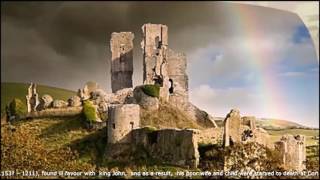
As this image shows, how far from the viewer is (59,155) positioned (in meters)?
13.4

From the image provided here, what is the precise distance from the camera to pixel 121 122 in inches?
581

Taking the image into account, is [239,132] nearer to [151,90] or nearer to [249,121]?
[249,121]

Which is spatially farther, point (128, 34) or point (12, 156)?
point (128, 34)

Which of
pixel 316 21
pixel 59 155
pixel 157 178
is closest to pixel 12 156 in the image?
pixel 59 155

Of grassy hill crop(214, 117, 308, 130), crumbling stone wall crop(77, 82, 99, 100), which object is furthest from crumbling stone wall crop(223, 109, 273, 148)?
crumbling stone wall crop(77, 82, 99, 100)

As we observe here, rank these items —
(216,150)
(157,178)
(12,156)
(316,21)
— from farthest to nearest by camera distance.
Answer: (316,21)
(216,150)
(12,156)
(157,178)

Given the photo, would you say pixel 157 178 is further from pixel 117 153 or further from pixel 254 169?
pixel 117 153

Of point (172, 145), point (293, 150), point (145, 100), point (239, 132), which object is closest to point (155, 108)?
point (145, 100)

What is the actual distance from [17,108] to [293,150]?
467cm

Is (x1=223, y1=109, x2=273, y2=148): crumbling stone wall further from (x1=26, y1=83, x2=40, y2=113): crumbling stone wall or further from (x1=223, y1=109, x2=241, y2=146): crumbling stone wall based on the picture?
(x1=26, y1=83, x2=40, y2=113): crumbling stone wall

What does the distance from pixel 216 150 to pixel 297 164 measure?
46.1 inches

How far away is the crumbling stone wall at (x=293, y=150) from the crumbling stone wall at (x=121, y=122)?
218 cm

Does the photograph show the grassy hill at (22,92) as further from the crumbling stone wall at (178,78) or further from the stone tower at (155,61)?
the crumbling stone wall at (178,78)

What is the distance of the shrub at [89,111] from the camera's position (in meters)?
15.8
